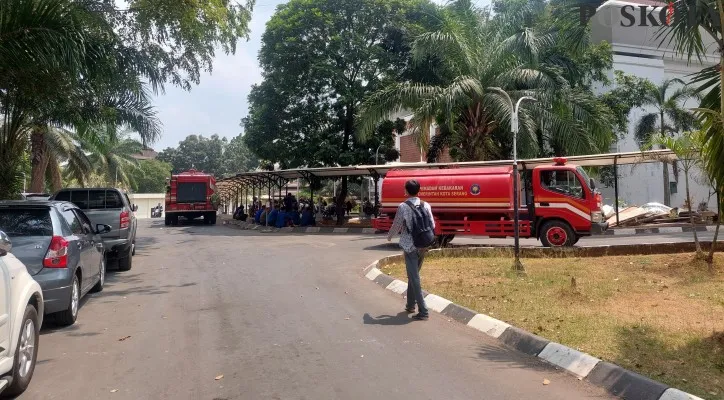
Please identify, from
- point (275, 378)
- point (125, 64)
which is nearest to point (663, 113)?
point (125, 64)

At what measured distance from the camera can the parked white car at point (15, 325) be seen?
454cm

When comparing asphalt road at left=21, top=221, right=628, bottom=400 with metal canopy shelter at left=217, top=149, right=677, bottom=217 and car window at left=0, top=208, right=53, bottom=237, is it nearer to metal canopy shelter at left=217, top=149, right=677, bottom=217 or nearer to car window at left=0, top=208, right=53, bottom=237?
car window at left=0, top=208, right=53, bottom=237

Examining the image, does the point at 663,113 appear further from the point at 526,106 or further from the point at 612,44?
the point at 526,106

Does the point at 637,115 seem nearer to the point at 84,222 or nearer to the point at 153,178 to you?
the point at 84,222

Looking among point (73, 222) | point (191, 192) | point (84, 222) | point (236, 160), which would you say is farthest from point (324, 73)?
point (236, 160)

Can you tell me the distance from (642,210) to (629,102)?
936 cm

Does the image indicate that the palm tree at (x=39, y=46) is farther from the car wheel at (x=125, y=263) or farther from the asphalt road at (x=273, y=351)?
the asphalt road at (x=273, y=351)

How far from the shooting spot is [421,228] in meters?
7.85

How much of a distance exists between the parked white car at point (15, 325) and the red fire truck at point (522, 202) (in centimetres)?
1308

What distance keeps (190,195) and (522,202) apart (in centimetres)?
2275

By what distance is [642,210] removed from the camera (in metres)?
23.3

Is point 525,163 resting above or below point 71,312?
above

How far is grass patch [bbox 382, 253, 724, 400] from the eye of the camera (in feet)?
17.6

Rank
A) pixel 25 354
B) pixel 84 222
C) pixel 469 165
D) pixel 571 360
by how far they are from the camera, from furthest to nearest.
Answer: pixel 469 165 → pixel 84 222 → pixel 571 360 → pixel 25 354
